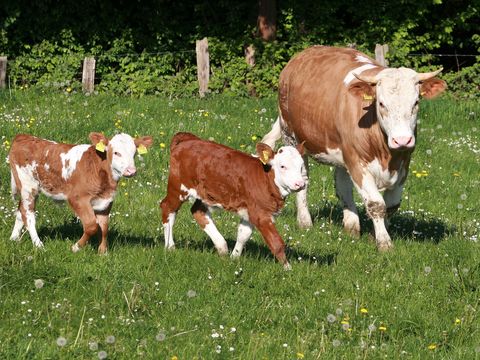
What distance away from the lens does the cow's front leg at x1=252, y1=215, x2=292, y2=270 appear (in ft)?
29.8

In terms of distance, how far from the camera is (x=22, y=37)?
1117 inches

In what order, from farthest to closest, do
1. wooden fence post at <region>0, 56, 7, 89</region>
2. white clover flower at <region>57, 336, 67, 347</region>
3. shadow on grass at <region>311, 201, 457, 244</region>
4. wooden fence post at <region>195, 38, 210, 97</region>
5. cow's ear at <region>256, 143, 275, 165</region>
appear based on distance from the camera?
wooden fence post at <region>195, 38, 210, 97</region>
wooden fence post at <region>0, 56, 7, 89</region>
shadow on grass at <region>311, 201, 457, 244</region>
cow's ear at <region>256, 143, 275, 165</region>
white clover flower at <region>57, 336, 67, 347</region>

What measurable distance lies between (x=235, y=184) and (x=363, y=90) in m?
2.17

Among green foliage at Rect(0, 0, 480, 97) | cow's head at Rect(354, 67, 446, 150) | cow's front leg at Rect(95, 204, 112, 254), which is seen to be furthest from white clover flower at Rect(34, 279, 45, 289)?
green foliage at Rect(0, 0, 480, 97)

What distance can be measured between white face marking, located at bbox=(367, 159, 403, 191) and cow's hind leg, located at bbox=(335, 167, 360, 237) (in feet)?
2.72

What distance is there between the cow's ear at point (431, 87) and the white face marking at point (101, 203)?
12.0 ft

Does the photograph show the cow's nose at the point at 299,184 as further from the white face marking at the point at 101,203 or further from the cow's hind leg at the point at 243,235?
the white face marking at the point at 101,203

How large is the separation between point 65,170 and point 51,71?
18.8 metres

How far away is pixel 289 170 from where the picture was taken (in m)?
9.08

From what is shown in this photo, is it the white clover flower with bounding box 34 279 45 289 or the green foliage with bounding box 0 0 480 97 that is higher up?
the green foliage with bounding box 0 0 480 97

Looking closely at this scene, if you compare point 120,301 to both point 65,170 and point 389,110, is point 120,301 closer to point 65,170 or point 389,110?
point 65,170

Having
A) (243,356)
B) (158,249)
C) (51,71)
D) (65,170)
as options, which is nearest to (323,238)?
(158,249)

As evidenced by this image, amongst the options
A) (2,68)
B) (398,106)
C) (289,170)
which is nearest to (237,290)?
(289,170)

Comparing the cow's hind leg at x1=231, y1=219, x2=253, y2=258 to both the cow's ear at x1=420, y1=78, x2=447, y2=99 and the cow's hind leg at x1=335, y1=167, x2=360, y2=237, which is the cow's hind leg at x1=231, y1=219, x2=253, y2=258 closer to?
the cow's hind leg at x1=335, y1=167, x2=360, y2=237
